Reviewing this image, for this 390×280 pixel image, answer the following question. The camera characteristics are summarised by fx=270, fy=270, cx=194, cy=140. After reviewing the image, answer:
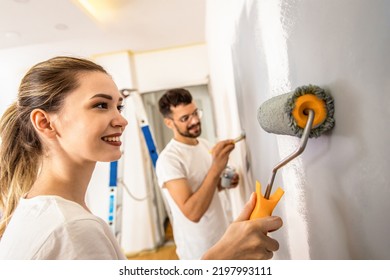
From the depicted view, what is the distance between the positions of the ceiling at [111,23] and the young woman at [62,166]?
5.4 inches

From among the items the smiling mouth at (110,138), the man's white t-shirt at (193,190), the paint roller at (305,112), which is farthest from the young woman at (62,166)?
the man's white t-shirt at (193,190)

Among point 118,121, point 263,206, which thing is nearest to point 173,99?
point 118,121

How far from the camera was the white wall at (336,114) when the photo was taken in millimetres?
212

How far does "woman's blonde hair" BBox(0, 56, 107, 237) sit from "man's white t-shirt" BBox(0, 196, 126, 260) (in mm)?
152

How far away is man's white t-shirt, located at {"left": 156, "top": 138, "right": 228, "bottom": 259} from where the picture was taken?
878 millimetres

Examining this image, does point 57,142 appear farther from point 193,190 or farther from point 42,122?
point 193,190

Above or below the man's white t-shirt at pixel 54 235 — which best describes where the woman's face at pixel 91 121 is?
above

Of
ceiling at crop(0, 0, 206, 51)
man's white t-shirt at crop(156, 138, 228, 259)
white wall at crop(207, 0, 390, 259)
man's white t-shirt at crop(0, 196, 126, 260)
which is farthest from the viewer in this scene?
man's white t-shirt at crop(156, 138, 228, 259)

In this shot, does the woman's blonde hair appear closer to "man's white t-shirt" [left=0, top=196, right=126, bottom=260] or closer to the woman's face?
the woman's face

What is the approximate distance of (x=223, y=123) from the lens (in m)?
1.02

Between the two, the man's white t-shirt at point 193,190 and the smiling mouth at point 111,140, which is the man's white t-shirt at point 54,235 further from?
the man's white t-shirt at point 193,190

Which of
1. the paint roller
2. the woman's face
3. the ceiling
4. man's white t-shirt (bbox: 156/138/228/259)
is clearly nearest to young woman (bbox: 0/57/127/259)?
the woman's face

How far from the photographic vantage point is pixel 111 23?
75 centimetres

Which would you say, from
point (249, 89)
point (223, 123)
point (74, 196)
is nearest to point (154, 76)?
Answer: point (223, 123)
